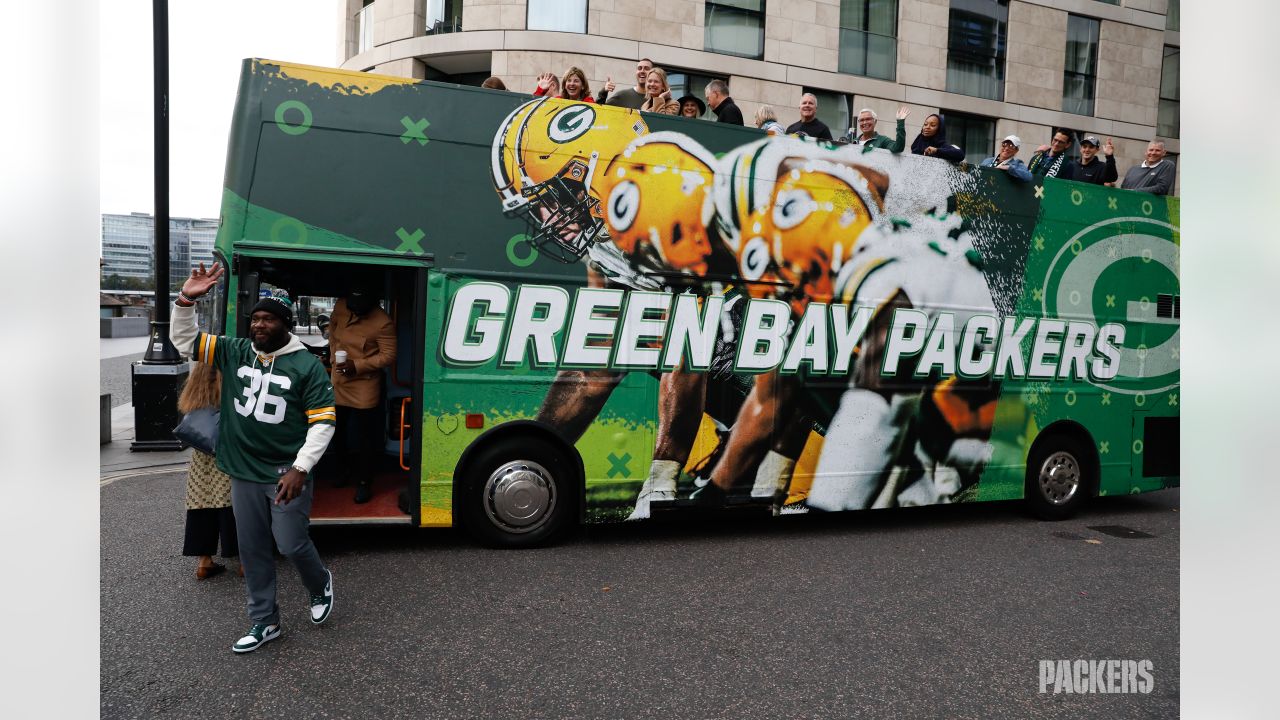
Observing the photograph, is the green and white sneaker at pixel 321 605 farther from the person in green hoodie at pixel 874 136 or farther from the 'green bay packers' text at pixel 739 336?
the person in green hoodie at pixel 874 136

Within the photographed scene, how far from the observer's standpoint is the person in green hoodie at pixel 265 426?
13.3 ft

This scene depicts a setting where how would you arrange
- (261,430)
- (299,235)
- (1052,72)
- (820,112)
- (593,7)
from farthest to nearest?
(1052,72), (820,112), (593,7), (299,235), (261,430)

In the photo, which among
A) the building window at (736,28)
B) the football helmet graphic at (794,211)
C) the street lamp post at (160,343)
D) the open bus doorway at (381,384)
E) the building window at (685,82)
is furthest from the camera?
the building window at (736,28)

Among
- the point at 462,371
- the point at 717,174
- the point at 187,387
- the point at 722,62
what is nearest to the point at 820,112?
the point at 722,62

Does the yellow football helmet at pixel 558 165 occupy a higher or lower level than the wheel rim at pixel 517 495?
higher

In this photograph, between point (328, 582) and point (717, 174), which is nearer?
point (328, 582)

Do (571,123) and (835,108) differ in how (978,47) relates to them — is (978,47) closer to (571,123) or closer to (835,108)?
(835,108)

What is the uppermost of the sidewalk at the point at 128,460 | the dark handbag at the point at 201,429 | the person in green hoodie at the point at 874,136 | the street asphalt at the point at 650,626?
the person in green hoodie at the point at 874,136

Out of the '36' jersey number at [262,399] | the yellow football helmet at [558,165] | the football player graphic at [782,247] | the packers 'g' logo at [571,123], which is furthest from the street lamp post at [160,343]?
the football player graphic at [782,247]

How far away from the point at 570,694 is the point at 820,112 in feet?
58.8

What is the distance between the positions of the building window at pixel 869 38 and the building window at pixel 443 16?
31.3ft

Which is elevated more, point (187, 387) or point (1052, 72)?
point (1052, 72)

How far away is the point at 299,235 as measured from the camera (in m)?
5.21
